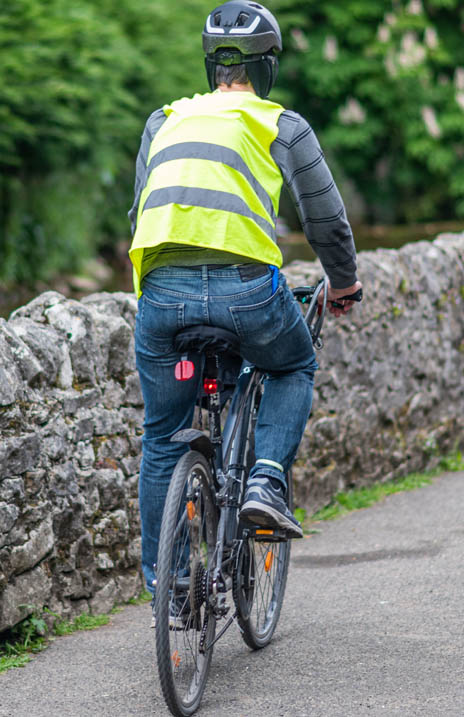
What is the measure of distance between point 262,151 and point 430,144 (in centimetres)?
2816

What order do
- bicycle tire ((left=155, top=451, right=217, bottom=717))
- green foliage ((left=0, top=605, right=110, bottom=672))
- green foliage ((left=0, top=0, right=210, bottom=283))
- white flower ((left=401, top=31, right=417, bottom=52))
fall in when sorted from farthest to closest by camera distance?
white flower ((left=401, top=31, right=417, bottom=52)) → green foliage ((left=0, top=0, right=210, bottom=283)) → green foliage ((left=0, top=605, right=110, bottom=672)) → bicycle tire ((left=155, top=451, right=217, bottom=717))

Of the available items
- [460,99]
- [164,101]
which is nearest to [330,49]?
[460,99]

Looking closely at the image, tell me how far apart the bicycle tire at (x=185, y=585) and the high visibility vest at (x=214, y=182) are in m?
0.63

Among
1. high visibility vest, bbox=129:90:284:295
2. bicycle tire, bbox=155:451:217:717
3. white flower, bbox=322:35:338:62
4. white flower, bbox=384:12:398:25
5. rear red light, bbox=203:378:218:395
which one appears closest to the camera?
bicycle tire, bbox=155:451:217:717

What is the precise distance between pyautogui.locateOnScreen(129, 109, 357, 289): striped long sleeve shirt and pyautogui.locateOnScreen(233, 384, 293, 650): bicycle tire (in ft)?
1.66

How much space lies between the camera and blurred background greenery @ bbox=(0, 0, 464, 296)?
1481 centimetres

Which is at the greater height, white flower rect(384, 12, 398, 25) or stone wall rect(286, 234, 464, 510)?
stone wall rect(286, 234, 464, 510)

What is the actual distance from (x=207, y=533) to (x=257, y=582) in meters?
0.50

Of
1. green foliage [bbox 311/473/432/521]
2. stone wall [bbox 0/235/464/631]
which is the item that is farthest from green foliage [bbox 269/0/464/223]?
stone wall [bbox 0/235/464/631]

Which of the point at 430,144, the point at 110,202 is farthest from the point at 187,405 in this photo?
the point at 430,144

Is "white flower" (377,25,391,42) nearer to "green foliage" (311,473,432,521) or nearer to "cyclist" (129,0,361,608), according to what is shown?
"green foliage" (311,473,432,521)

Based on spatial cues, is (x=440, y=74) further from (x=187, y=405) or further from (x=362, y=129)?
(x=187, y=405)

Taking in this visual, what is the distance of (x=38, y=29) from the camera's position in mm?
14109

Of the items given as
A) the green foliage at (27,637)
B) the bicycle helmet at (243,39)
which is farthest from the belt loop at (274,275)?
the green foliage at (27,637)
